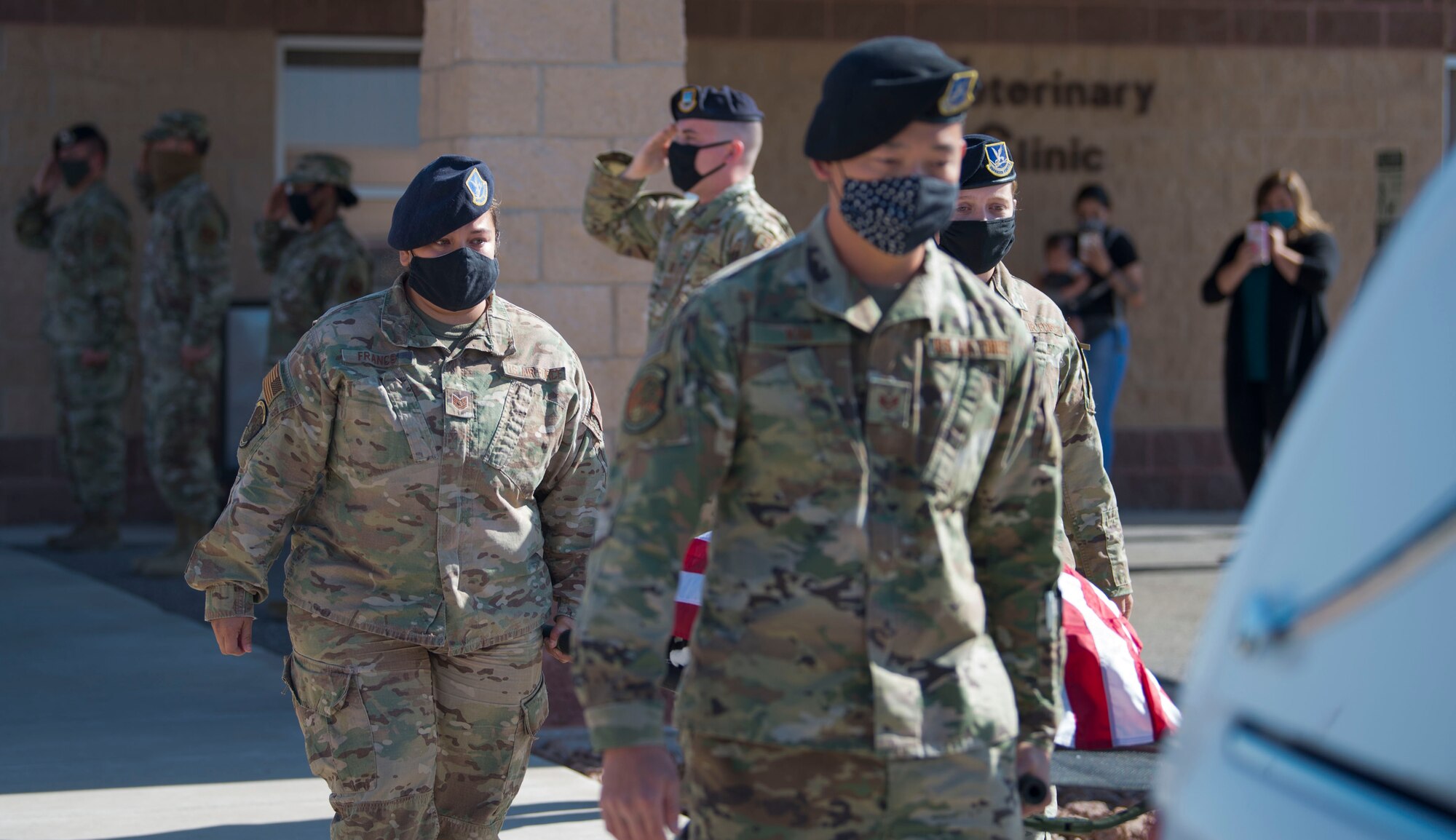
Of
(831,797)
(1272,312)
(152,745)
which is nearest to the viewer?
(831,797)

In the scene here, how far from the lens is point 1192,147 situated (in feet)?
39.1

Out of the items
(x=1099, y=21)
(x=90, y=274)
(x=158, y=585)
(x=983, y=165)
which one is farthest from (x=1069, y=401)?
(x=1099, y=21)

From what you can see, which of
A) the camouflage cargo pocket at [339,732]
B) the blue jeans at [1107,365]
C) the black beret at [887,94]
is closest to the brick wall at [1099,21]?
the blue jeans at [1107,365]

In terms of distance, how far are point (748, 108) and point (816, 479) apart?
316cm

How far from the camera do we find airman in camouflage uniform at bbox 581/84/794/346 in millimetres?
5133

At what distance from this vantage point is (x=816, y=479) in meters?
2.44

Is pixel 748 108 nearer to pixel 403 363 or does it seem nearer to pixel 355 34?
pixel 403 363

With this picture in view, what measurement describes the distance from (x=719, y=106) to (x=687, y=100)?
0.13 metres

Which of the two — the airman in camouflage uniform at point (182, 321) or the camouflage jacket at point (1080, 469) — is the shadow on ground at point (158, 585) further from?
the camouflage jacket at point (1080, 469)

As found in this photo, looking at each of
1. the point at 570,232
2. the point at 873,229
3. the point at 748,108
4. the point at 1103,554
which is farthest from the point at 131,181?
the point at 873,229

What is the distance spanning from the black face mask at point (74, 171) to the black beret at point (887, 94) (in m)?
7.95

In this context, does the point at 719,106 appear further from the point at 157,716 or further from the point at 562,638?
the point at 157,716

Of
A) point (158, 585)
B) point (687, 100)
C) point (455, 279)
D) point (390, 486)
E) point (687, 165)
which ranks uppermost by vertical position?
point (687, 100)

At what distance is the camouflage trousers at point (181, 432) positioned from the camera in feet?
29.4
